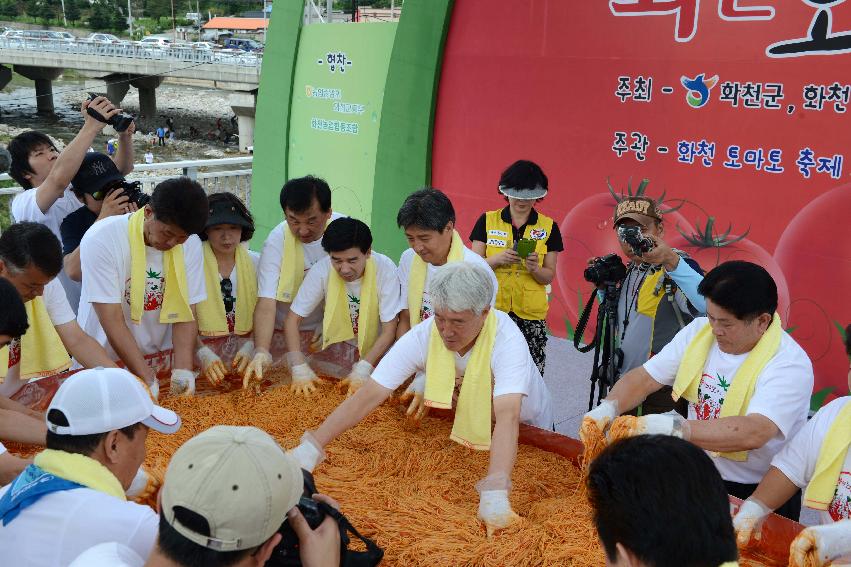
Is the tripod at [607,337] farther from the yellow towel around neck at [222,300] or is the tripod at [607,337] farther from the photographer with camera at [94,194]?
the photographer with camera at [94,194]

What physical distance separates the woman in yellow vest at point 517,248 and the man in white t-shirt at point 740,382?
4.24 feet

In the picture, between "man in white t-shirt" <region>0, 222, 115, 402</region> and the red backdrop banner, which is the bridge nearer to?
the red backdrop banner

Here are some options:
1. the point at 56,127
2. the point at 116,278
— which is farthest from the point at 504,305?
the point at 56,127

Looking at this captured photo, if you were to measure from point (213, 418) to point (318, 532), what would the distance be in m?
1.29

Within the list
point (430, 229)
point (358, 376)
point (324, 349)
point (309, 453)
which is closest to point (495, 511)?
point (309, 453)

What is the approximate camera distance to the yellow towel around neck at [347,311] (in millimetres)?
3123

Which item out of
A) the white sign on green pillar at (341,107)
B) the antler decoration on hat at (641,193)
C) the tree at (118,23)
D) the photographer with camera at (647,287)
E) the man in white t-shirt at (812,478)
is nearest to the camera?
the man in white t-shirt at (812,478)

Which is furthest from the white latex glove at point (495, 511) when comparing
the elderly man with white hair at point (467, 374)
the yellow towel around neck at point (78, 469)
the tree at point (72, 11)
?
the tree at point (72, 11)

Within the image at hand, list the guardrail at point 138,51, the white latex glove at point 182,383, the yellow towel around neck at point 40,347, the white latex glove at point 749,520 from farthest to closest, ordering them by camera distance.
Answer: the guardrail at point 138,51
the white latex glove at point 182,383
the yellow towel around neck at point 40,347
the white latex glove at point 749,520

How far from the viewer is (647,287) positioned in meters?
3.03

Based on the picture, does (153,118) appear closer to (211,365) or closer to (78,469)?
(211,365)

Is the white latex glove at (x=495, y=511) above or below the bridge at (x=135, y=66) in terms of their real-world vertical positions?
below

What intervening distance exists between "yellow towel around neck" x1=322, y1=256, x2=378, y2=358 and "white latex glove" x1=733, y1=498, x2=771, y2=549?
165cm

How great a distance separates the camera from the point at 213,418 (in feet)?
8.94
